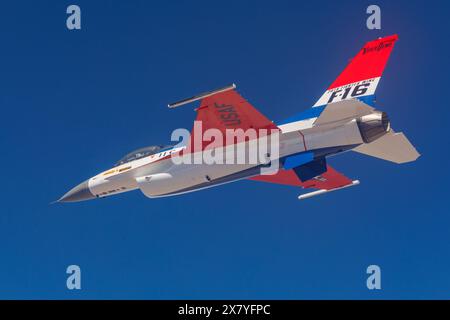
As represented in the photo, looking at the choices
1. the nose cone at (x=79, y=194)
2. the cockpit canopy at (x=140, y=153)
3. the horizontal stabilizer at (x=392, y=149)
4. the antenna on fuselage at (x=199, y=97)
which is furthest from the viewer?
the nose cone at (x=79, y=194)

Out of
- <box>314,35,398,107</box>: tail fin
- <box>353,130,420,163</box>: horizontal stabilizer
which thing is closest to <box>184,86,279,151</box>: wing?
<box>314,35,398,107</box>: tail fin

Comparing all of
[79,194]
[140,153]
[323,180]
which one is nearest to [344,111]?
[323,180]

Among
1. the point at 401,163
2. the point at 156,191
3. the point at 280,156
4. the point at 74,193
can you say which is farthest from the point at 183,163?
the point at 401,163

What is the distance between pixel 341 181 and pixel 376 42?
19.7ft

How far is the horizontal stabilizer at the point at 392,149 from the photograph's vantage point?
20062 millimetres

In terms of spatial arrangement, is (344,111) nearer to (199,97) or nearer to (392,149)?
(392,149)

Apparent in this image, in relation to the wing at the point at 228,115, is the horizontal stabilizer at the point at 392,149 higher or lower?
lower

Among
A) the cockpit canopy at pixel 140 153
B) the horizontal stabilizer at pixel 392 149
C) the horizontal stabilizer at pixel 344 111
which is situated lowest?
the horizontal stabilizer at pixel 392 149

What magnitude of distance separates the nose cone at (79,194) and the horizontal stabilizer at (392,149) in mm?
10429

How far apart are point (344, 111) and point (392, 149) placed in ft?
10.5

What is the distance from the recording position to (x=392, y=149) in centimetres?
2052

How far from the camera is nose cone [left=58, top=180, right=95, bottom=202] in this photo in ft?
78.7

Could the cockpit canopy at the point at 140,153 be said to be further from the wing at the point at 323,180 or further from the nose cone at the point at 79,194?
the wing at the point at 323,180

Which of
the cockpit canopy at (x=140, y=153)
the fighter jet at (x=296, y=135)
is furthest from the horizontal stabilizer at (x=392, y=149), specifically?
the cockpit canopy at (x=140, y=153)
